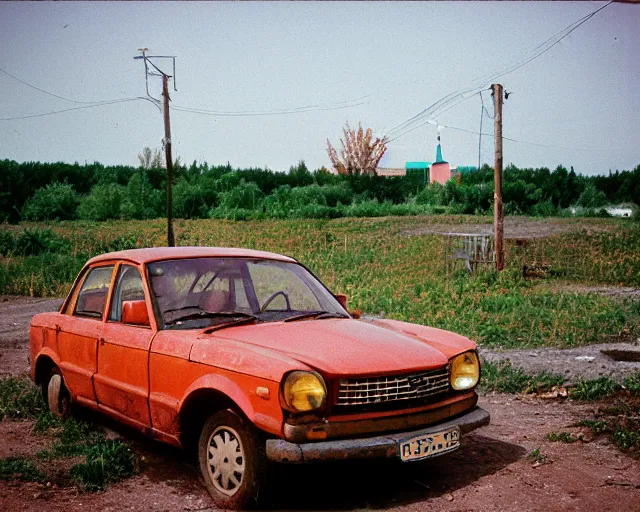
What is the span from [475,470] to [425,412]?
107cm

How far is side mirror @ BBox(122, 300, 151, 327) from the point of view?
4.85 metres

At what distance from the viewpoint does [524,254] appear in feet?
75.6

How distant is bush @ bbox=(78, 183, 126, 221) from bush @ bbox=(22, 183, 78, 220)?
113 centimetres

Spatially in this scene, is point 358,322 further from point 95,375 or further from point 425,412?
point 95,375

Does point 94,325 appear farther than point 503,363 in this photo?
No

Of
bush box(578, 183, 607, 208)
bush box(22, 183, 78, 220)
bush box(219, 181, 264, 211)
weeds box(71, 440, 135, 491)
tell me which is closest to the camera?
weeds box(71, 440, 135, 491)

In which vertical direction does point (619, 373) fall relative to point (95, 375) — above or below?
below

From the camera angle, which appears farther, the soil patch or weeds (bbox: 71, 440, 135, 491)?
the soil patch

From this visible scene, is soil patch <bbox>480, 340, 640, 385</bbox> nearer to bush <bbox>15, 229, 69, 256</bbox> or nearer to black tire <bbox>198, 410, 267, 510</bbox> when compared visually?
black tire <bbox>198, 410, 267, 510</bbox>

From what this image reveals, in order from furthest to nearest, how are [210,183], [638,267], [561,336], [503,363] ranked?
1. [210,183]
2. [638,267]
3. [561,336]
4. [503,363]

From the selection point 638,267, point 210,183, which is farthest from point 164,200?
point 638,267

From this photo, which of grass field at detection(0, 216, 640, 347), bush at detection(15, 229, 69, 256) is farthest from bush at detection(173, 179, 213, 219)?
bush at detection(15, 229, 69, 256)

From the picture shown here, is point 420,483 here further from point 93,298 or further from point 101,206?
point 101,206

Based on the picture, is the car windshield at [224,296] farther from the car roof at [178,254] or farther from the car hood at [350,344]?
the car hood at [350,344]
